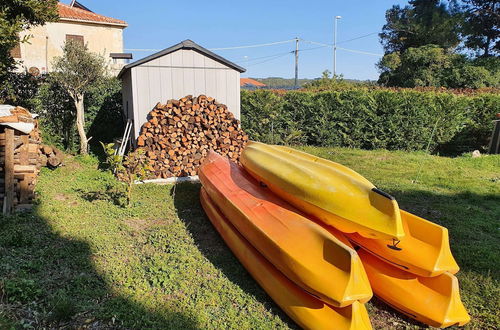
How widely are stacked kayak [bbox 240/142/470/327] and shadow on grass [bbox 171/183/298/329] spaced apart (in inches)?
34.2

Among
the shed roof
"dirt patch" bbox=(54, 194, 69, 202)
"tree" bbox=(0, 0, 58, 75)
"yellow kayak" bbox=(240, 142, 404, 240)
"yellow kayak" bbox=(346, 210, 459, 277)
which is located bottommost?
"dirt patch" bbox=(54, 194, 69, 202)

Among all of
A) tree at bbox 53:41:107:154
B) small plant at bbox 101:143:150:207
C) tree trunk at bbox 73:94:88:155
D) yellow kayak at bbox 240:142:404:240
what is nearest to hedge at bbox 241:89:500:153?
tree at bbox 53:41:107:154

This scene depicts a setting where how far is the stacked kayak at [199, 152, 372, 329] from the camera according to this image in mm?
2631

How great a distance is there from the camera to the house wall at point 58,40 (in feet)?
71.6

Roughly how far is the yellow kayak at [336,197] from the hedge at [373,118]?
269 inches

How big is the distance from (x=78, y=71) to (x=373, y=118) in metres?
7.99

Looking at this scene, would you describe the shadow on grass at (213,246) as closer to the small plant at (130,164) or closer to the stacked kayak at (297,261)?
the stacked kayak at (297,261)

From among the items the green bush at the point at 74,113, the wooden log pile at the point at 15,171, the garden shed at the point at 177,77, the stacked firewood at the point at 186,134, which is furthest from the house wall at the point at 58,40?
the wooden log pile at the point at 15,171

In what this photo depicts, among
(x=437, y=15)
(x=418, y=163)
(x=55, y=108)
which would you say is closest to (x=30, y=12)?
(x=55, y=108)

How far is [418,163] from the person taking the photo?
893 cm

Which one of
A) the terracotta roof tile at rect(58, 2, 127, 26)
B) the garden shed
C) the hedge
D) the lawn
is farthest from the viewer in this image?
the terracotta roof tile at rect(58, 2, 127, 26)

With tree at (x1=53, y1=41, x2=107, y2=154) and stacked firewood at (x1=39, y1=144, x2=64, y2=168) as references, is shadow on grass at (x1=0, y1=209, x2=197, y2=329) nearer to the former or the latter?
stacked firewood at (x1=39, y1=144, x2=64, y2=168)

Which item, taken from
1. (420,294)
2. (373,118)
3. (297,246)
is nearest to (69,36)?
(373,118)

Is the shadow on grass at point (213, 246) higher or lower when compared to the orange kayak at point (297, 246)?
lower
